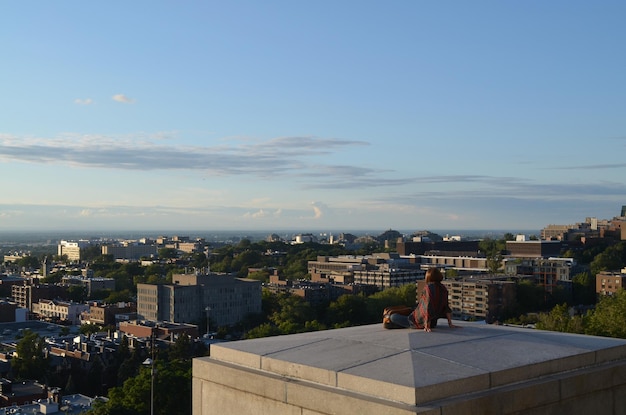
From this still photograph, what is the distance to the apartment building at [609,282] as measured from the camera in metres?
81.4

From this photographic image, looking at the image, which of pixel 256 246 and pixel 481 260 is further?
pixel 256 246

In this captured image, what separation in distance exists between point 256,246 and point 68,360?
426ft

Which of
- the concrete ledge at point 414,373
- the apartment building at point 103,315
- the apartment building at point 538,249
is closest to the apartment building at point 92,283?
the apartment building at point 103,315

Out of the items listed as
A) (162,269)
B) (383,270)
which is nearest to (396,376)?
(383,270)

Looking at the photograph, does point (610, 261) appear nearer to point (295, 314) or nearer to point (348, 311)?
point (348, 311)

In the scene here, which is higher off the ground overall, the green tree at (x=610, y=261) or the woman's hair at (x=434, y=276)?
the woman's hair at (x=434, y=276)

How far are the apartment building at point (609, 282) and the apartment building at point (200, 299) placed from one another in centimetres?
3869

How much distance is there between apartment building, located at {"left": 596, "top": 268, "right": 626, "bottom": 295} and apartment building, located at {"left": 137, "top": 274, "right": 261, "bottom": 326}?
38.7 m

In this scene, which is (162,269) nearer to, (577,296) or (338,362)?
(577,296)

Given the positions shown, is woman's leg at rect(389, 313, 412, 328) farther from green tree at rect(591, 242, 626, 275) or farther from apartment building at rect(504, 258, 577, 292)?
green tree at rect(591, 242, 626, 275)

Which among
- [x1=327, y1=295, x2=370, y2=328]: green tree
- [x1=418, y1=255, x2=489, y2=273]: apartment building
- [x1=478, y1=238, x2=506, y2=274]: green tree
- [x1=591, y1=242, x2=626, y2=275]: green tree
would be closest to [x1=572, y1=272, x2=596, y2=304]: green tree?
[x1=591, y1=242, x2=626, y2=275]: green tree

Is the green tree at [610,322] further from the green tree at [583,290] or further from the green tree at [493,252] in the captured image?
the green tree at [493,252]

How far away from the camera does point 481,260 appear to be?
445 ft

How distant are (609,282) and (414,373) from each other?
8283 cm
